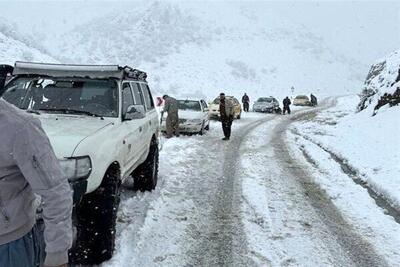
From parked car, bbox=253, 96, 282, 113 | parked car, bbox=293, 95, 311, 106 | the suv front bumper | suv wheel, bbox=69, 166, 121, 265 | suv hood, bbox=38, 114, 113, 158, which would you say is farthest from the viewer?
parked car, bbox=293, 95, 311, 106

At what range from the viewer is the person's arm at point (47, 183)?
2.13 meters

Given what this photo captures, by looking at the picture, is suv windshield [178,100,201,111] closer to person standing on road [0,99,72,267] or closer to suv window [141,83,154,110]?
suv window [141,83,154,110]

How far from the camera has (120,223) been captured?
20.2 ft

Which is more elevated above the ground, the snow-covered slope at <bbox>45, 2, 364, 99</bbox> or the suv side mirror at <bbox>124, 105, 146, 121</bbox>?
the snow-covered slope at <bbox>45, 2, 364, 99</bbox>

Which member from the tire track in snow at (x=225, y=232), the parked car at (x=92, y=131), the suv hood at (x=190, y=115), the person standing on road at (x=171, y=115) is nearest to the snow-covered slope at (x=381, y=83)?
the suv hood at (x=190, y=115)

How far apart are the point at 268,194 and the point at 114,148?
3913 millimetres

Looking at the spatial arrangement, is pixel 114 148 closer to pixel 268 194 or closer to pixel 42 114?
pixel 42 114

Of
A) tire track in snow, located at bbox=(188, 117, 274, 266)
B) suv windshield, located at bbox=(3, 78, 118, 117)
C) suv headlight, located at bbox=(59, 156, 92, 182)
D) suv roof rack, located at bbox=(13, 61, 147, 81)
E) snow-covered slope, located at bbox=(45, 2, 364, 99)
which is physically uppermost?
snow-covered slope, located at bbox=(45, 2, 364, 99)

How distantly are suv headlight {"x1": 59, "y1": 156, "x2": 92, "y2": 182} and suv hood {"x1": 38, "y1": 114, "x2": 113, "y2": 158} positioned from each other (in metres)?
0.06

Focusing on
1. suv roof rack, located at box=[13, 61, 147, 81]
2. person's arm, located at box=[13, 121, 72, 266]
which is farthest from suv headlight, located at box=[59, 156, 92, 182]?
suv roof rack, located at box=[13, 61, 147, 81]

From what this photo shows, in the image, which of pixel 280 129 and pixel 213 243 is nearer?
pixel 213 243

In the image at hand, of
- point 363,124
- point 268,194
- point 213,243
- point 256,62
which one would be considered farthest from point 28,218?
point 256,62

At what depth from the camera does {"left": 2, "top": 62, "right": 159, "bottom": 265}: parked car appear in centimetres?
429

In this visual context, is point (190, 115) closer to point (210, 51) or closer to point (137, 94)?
point (137, 94)
